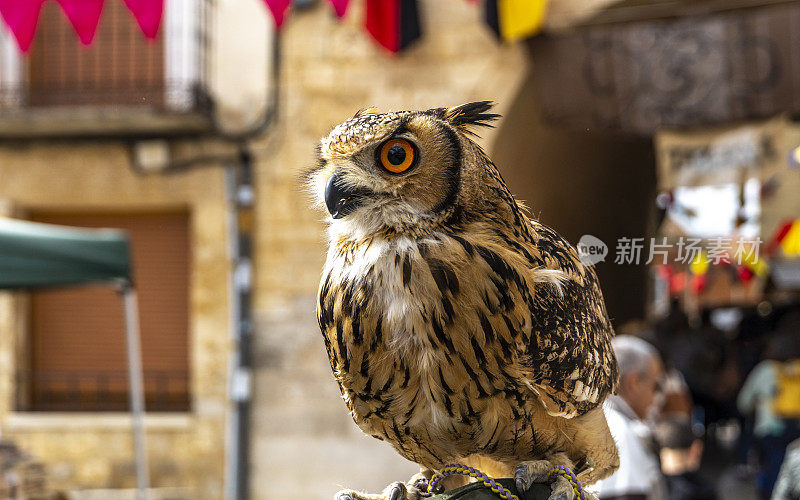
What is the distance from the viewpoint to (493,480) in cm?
115

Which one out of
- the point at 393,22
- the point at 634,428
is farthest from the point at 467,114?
the point at 393,22

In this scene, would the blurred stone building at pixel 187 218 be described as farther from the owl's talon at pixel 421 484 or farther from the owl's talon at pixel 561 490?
the owl's talon at pixel 561 490

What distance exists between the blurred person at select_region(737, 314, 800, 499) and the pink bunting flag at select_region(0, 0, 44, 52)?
19.3ft

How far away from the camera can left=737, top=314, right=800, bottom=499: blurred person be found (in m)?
6.34

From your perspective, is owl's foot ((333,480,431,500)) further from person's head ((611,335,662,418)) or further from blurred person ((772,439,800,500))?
person's head ((611,335,662,418))

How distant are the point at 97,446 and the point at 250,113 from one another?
10.6ft

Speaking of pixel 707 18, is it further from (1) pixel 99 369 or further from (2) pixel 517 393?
(1) pixel 99 369

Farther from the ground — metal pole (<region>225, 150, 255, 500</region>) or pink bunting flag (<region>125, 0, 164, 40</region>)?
pink bunting flag (<region>125, 0, 164, 40</region>)

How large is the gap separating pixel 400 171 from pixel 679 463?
144 inches

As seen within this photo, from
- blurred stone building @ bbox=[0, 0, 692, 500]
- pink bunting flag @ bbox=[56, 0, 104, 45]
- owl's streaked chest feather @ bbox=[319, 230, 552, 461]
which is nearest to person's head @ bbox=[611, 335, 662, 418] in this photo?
owl's streaked chest feather @ bbox=[319, 230, 552, 461]

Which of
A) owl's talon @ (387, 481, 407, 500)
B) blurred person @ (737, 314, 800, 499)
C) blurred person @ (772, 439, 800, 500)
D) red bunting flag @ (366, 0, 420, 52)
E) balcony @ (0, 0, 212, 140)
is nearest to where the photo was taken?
owl's talon @ (387, 481, 407, 500)

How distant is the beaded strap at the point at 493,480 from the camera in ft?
3.73

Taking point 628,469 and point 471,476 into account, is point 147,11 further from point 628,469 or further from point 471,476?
point 471,476

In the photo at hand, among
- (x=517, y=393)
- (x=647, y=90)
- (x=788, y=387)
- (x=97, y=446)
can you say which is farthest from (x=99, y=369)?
A: (x=517, y=393)
